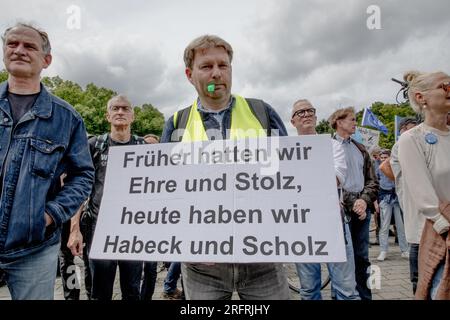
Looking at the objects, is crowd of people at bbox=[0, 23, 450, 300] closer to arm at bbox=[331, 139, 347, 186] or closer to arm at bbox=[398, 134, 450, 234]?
arm at bbox=[398, 134, 450, 234]

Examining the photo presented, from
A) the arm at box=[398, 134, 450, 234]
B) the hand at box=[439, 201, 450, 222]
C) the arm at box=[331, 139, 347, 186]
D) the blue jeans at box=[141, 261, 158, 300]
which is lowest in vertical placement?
the blue jeans at box=[141, 261, 158, 300]

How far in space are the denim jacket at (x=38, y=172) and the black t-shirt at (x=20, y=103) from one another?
3 centimetres

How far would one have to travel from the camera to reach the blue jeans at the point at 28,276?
178cm

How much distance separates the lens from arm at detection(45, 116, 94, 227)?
1947 millimetres

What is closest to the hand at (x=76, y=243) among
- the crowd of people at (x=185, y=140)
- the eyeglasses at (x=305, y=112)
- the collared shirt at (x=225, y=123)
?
the crowd of people at (x=185, y=140)

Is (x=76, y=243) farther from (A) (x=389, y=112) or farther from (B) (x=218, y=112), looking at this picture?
(A) (x=389, y=112)

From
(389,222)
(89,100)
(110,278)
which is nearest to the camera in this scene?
(110,278)

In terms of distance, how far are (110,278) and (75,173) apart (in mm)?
1195

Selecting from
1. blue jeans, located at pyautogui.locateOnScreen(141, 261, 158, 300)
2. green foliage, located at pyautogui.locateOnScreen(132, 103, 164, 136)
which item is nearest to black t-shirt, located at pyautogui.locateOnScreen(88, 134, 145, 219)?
blue jeans, located at pyautogui.locateOnScreen(141, 261, 158, 300)

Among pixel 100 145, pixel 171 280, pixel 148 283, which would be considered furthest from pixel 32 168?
pixel 171 280

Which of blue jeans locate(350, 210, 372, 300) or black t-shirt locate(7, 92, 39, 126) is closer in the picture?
black t-shirt locate(7, 92, 39, 126)

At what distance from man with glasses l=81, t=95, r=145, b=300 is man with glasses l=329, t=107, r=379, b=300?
6.40 feet

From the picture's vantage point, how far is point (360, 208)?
321 centimetres

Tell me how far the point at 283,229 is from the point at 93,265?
1913mm
